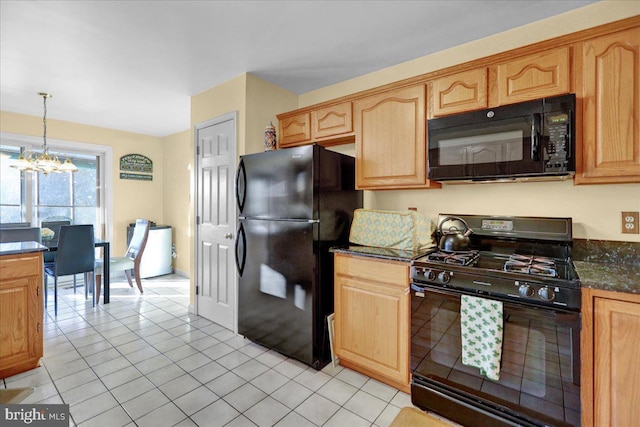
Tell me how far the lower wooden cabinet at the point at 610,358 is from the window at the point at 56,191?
19.3 feet

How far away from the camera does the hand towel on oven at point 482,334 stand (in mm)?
1504

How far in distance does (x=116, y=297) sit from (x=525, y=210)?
15.2ft

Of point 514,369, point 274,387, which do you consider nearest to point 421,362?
point 514,369

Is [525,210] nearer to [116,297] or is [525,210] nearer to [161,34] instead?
[161,34]

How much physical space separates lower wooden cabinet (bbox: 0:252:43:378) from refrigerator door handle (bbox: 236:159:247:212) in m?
1.51

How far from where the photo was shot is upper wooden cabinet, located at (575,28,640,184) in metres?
1.51

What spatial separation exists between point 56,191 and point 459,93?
5.47 m

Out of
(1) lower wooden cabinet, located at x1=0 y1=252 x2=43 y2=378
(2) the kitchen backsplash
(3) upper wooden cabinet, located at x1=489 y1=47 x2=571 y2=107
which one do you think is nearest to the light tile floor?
(1) lower wooden cabinet, located at x1=0 y1=252 x2=43 y2=378

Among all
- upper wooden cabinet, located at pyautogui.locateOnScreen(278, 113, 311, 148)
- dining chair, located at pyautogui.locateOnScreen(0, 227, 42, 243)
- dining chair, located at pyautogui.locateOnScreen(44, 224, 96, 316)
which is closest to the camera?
upper wooden cabinet, located at pyautogui.locateOnScreen(278, 113, 311, 148)

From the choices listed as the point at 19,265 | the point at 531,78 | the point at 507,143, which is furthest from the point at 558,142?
the point at 19,265

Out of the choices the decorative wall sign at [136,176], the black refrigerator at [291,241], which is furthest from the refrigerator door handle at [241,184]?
the decorative wall sign at [136,176]

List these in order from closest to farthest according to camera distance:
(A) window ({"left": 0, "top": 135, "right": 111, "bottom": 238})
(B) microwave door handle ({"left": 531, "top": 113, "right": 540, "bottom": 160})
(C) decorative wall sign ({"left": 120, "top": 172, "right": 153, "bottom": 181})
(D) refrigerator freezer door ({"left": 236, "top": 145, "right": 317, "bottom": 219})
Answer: (B) microwave door handle ({"left": 531, "top": 113, "right": 540, "bottom": 160}), (D) refrigerator freezer door ({"left": 236, "top": 145, "right": 317, "bottom": 219}), (A) window ({"left": 0, "top": 135, "right": 111, "bottom": 238}), (C) decorative wall sign ({"left": 120, "top": 172, "right": 153, "bottom": 181})

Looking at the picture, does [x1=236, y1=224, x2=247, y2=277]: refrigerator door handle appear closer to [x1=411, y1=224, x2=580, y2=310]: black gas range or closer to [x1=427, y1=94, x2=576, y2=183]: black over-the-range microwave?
[x1=411, y1=224, x2=580, y2=310]: black gas range

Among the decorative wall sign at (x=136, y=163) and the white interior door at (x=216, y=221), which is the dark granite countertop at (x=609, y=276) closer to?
the white interior door at (x=216, y=221)
